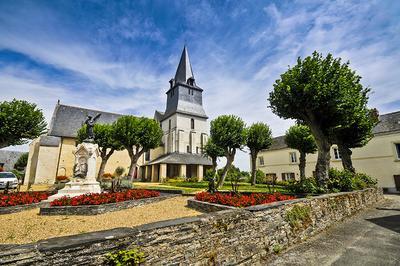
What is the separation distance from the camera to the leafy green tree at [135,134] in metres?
22.4

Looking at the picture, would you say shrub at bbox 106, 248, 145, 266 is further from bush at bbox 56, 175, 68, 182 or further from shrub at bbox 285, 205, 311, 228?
bush at bbox 56, 175, 68, 182

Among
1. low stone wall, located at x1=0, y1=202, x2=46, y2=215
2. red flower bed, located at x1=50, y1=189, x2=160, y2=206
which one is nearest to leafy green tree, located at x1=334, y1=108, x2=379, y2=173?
red flower bed, located at x1=50, y1=189, x2=160, y2=206

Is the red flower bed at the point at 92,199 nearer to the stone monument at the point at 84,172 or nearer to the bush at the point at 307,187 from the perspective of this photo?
the stone monument at the point at 84,172

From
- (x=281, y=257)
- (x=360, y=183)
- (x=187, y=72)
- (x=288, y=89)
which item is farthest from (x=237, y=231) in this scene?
(x=187, y=72)

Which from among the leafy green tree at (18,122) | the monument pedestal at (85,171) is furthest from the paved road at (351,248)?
the leafy green tree at (18,122)

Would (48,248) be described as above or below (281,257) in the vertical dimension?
above

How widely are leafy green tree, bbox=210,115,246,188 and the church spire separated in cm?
2235

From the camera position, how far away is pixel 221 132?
18.2 meters

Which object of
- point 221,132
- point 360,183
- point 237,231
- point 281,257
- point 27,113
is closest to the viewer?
point 237,231

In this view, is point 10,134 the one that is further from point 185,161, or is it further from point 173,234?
point 173,234

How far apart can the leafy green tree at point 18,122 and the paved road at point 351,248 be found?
2397 centimetres

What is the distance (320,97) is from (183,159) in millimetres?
24149

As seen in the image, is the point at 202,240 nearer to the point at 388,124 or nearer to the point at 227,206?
the point at 227,206

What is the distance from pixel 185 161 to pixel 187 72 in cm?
1874
